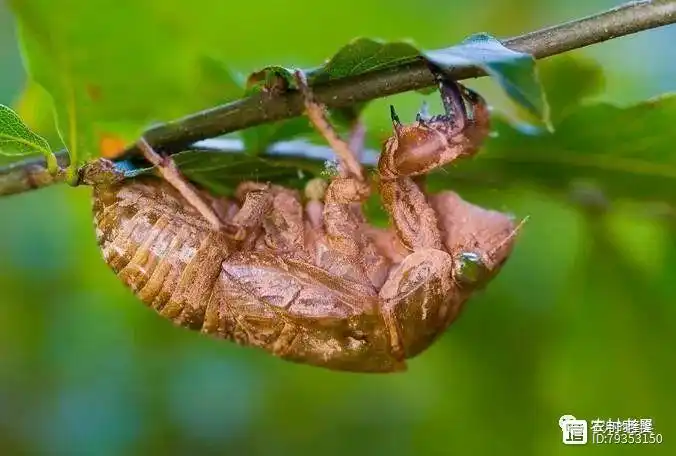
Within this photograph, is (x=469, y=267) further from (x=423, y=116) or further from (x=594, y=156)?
(x=594, y=156)

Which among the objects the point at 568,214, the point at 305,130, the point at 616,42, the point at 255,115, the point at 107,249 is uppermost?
the point at 616,42

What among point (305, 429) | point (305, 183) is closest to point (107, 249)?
point (305, 183)

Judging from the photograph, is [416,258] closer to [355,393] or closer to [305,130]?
[305,130]

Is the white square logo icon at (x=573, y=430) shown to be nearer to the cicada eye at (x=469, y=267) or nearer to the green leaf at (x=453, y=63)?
the cicada eye at (x=469, y=267)

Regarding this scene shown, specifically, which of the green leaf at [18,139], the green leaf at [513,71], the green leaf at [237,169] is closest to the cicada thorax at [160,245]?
the green leaf at [237,169]

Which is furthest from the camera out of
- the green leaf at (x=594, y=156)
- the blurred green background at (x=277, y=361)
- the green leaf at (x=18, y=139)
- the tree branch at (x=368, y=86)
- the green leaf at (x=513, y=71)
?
the blurred green background at (x=277, y=361)

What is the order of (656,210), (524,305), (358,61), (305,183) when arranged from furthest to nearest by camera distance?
(524,305) < (656,210) < (305,183) < (358,61)

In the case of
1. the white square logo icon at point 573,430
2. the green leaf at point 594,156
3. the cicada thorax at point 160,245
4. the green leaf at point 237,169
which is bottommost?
the white square logo icon at point 573,430
